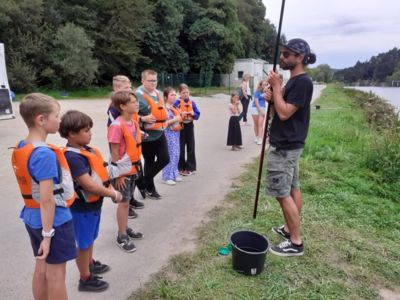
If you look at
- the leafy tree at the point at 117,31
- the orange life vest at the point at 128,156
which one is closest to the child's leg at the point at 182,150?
the orange life vest at the point at 128,156

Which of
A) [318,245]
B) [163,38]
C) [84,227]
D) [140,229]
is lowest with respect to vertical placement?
[140,229]

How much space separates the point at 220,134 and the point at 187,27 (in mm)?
34695

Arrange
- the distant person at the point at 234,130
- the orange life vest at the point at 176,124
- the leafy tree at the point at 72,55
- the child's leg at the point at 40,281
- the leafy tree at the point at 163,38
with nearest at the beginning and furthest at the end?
1. the child's leg at the point at 40,281
2. the orange life vest at the point at 176,124
3. the distant person at the point at 234,130
4. the leafy tree at the point at 72,55
5. the leafy tree at the point at 163,38

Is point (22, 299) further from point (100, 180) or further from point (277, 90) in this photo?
point (277, 90)

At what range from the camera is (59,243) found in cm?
236

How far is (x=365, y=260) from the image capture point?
3691mm

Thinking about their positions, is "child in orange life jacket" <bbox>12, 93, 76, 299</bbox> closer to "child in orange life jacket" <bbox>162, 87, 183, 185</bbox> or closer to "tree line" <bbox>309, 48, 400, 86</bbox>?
"child in orange life jacket" <bbox>162, 87, 183, 185</bbox>

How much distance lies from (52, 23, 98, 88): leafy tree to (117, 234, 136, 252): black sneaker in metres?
24.4

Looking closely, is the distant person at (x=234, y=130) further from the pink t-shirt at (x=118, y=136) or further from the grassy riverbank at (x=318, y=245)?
the pink t-shirt at (x=118, y=136)

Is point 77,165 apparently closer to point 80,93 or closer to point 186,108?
point 186,108

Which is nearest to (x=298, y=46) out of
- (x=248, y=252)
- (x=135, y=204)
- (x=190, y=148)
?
(x=248, y=252)

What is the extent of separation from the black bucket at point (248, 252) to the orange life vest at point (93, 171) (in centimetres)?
137

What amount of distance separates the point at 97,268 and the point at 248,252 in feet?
4.80

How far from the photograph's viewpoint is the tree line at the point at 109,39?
2528cm
